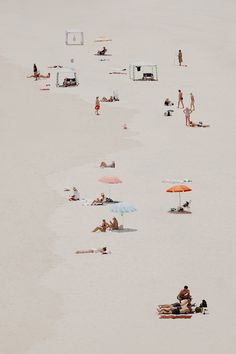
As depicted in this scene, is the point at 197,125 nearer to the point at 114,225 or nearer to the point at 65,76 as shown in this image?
the point at 65,76

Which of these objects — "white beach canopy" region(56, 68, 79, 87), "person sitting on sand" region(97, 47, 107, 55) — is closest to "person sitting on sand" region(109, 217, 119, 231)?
"white beach canopy" region(56, 68, 79, 87)

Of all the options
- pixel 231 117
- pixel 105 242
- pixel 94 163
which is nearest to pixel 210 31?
pixel 231 117

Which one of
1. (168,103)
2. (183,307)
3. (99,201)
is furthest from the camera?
(168,103)

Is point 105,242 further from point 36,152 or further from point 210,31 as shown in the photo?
point 210,31

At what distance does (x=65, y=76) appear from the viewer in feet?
222

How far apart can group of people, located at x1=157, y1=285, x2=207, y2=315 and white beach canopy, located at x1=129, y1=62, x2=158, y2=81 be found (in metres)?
42.4

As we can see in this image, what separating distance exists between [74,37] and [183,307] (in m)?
57.2

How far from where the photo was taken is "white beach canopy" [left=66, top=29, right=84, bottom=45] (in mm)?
80438

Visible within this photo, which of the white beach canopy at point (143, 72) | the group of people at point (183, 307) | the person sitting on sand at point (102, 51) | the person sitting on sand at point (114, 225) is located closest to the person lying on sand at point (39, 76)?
the white beach canopy at point (143, 72)

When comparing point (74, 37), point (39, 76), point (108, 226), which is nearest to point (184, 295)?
point (108, 226)

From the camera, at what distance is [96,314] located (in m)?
25.7

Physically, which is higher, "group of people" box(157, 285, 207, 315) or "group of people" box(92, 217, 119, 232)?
"group of people" box(92, 217, 119, 232)

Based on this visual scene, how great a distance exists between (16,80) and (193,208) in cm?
3113

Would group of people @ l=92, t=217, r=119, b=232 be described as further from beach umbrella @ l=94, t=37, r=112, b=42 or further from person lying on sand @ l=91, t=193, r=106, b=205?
beach umbrella @ l=94, t=37, r=112, b=42
